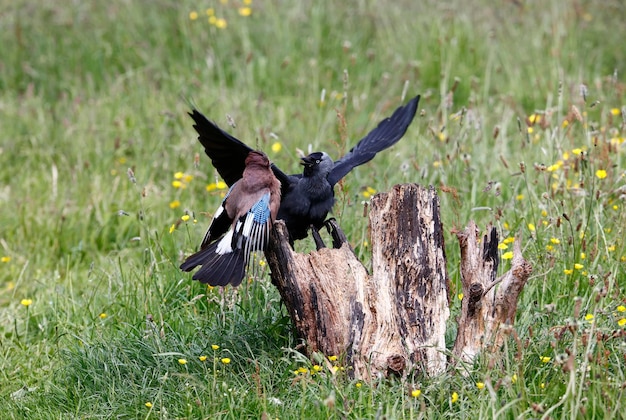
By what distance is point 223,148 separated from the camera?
14.3 ft

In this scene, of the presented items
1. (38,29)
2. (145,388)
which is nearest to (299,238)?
(145,388)

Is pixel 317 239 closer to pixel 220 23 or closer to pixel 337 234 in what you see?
pixel 337 234

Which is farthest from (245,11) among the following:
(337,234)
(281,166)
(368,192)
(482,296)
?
(482,296)

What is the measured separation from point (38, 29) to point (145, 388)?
206 inches

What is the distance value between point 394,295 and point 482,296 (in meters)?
0.37

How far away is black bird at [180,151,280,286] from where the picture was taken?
3882 millimetres

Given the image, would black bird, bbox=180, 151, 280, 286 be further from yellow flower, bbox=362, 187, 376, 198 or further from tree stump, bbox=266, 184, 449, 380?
yellow flower, bbox=362, 187, 376, 198

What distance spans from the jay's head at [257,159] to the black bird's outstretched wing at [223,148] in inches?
4.2

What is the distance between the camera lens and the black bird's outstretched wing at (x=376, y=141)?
504 centimetres

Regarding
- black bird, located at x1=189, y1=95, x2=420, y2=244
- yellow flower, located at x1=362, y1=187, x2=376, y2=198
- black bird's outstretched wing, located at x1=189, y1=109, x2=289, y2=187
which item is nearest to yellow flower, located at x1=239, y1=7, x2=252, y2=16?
yellow flower, located at x1=362, y1=187, x2=376, y2=198

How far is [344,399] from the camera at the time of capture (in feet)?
10.9

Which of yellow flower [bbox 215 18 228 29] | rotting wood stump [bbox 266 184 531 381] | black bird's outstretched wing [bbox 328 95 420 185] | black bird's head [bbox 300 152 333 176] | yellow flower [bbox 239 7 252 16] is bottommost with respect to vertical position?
rotting wood stump [bbox 266 184 531 381]

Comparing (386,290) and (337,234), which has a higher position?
(337,234)

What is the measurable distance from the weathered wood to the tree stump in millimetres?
109
